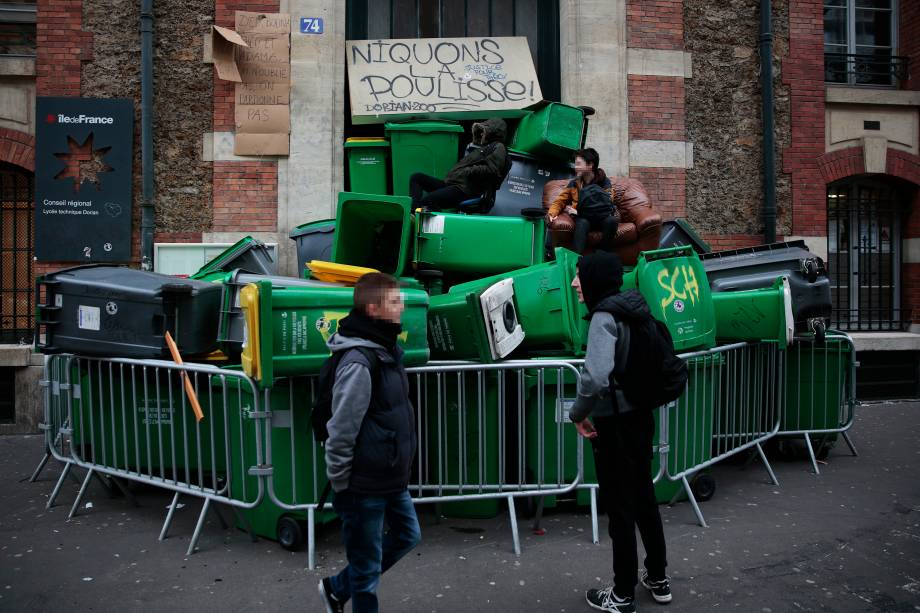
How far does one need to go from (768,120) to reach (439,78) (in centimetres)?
448

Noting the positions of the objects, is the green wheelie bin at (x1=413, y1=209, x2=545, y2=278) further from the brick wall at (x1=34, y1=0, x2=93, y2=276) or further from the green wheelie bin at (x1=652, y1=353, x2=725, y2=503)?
the brick wall at (x1=34, y1=0, x2=93, y2=276)

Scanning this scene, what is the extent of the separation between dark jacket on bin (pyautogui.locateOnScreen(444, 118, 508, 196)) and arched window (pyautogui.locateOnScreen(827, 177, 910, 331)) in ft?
19.2

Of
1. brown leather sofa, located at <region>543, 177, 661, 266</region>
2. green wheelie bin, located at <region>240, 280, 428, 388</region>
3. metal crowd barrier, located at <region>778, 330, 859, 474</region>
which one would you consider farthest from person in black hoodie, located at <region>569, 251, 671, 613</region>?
metal crowd barrier, located at <region>778, 330, 859, 474</region>

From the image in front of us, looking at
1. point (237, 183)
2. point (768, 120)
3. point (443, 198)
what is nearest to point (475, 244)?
point (443, 198)

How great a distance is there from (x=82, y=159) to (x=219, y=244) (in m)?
1.91

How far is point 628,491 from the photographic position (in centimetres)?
373

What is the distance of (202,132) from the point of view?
889 cm

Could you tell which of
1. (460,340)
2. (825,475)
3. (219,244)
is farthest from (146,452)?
(825,475)

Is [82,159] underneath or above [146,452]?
above

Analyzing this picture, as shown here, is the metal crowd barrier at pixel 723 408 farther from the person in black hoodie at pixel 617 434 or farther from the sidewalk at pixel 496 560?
the person in black hoodie at pixel 617 434

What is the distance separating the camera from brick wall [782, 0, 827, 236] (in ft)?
32.5

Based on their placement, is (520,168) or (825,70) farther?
(825,70)

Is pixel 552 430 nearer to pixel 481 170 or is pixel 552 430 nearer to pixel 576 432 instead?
pixel 576 432

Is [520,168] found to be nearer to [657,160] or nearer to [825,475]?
[657,160]
